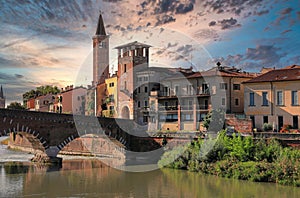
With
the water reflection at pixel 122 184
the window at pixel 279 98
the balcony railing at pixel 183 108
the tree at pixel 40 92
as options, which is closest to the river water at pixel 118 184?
the water reflection at pixel 122 184

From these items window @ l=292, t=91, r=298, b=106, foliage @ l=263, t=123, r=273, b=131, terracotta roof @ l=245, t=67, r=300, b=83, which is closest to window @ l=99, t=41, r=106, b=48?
terracotta roof @ l=245, t=67, r=300, b=83

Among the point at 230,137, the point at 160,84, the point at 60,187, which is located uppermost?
the point at 160,84

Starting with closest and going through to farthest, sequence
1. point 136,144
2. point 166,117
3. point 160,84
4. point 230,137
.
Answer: point 230,137, point 136,144, point 166,117, point 160,84

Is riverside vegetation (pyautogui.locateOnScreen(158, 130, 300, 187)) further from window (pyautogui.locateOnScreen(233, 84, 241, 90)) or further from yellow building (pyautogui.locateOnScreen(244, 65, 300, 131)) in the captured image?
window (pyautogui.locateOnScreen(233, 84, 241, 90))

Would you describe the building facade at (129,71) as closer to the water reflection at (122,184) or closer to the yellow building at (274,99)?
the yellow building at (274,99)

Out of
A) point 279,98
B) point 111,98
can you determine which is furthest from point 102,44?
point 279,98

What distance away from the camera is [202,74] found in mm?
55188

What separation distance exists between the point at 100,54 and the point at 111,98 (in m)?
25.8

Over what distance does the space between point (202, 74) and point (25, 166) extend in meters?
24.2

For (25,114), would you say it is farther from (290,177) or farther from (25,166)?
(290,177)

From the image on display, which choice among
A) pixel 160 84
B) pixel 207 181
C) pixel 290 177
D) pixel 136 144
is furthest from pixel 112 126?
pixel 290 177

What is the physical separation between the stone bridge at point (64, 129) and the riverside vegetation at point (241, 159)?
27.5 ft

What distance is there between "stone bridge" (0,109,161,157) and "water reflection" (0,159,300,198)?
406cm

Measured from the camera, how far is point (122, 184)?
34750 millimetres
